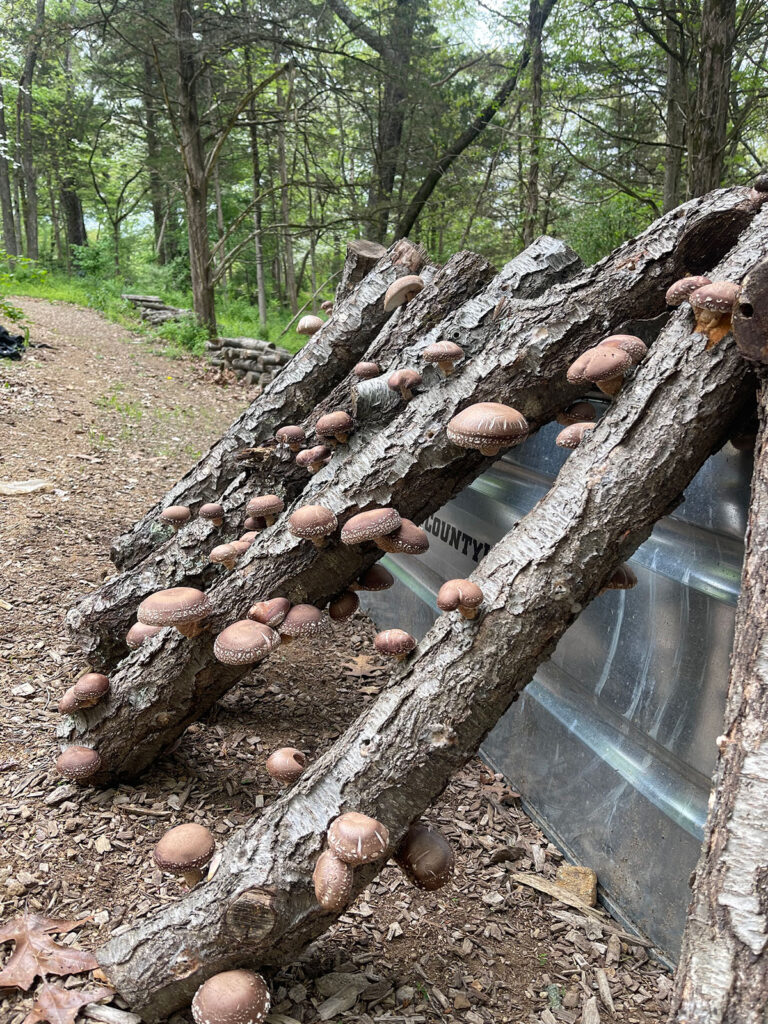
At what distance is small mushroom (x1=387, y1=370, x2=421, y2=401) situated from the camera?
11.3 ft

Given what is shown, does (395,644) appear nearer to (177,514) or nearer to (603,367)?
(603,367)

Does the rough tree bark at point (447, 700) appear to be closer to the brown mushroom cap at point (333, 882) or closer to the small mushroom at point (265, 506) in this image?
the brown mushroom cap at point (333, 882)

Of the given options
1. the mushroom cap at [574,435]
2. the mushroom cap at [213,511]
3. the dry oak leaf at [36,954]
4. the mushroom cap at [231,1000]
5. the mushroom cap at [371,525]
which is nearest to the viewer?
the mushroom cap at [231,1000]

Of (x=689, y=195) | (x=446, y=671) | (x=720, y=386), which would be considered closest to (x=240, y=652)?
(x=446, y=671)

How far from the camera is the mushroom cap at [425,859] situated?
239 cm

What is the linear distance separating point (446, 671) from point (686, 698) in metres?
1.15

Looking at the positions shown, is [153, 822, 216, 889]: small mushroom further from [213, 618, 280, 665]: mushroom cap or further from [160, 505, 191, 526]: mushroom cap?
[160, 505, 191, 526]: mushroom cap

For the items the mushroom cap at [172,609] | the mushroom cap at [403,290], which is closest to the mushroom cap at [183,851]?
the mushroom cap at [172,609]

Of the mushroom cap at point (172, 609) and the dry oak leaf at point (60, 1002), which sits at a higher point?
the mushroom cap at point (172, 609)

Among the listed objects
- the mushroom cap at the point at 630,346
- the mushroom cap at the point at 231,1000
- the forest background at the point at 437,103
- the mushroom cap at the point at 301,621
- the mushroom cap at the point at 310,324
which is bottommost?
the mushroom cap at the point at 231,1000

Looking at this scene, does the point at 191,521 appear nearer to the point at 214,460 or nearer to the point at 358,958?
the point at 214,460

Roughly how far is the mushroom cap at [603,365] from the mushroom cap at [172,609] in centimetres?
205

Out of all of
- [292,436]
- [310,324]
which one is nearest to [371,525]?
[292,436]

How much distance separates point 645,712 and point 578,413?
148 centimetres
